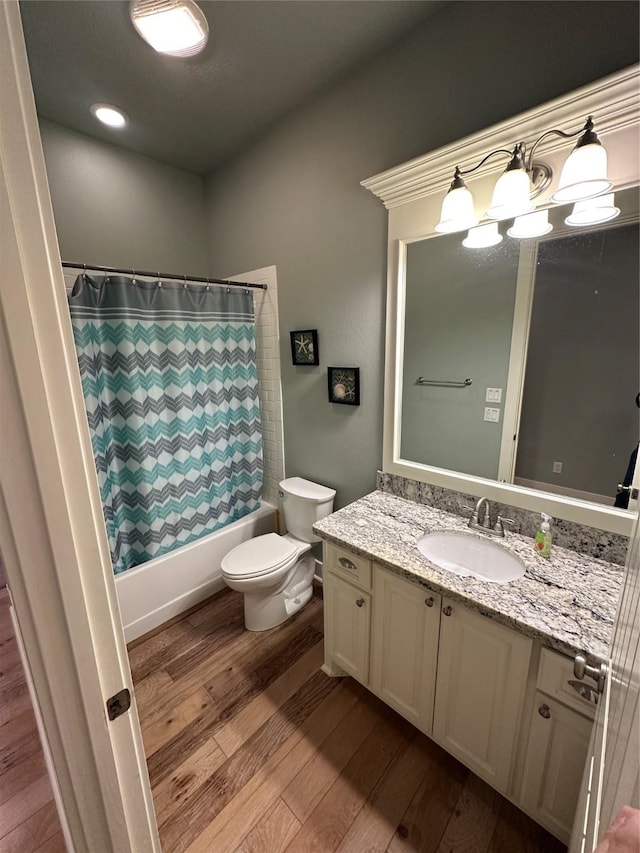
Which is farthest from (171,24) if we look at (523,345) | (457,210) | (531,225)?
(523,345)

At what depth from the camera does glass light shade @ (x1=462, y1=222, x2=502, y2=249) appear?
Answer: 138cm

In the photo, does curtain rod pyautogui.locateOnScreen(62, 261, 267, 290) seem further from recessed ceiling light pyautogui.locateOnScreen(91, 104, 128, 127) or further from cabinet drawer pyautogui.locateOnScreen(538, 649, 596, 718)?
cabinet drawer pyautogui.locateOnScreen(538, 649, 596, 718)

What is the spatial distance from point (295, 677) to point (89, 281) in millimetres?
2214

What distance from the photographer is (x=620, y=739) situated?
0.49 m

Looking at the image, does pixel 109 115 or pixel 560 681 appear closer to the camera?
pixel 560 681

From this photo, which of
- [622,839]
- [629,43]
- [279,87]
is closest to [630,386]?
[629,43]

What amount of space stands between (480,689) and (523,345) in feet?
4.11

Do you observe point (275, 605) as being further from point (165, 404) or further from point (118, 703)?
point (118, 703)

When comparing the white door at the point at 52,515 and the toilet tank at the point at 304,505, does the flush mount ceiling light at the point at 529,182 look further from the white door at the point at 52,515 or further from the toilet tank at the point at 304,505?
the toilet tank at the point at 304,505

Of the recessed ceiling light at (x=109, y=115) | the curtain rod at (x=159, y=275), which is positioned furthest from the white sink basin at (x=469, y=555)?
the recessed ceiling light at (x=109, y=115)

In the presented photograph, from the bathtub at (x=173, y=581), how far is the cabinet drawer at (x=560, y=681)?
1.82 metres

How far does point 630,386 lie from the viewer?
3.87 feet

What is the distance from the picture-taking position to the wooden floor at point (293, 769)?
1136 mm

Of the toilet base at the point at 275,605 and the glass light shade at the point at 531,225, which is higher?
the glass light shade at the point at 531,225
